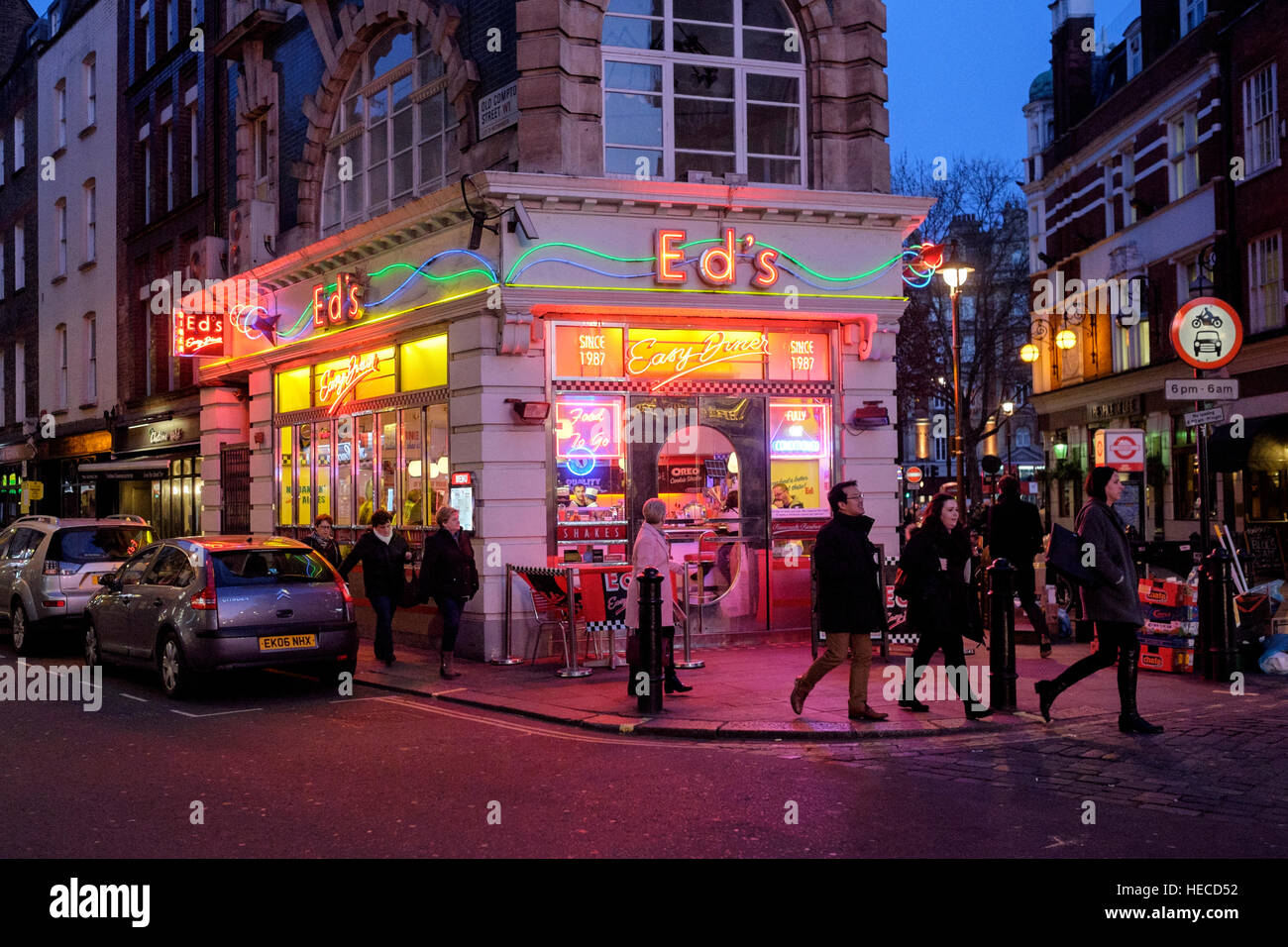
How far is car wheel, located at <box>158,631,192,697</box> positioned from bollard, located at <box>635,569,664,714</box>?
14.0 feet

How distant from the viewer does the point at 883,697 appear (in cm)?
1047

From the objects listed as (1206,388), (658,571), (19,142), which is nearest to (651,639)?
(658,571)

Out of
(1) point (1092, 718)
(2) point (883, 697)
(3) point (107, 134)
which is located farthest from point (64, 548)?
(3) point (107, 134)

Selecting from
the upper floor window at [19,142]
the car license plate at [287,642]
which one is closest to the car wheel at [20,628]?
the car license plate at [287,642]

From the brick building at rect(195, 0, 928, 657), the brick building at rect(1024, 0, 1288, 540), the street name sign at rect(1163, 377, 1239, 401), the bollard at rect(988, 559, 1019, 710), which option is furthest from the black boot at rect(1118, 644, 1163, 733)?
the brick building at rect(1024, 0, 1288, 540)

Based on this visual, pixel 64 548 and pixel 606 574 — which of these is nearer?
pixel 606 574

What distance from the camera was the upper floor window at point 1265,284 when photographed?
83.0 feet

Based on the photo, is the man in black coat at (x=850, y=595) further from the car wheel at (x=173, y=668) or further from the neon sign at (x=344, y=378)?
the neon sign at (x=344, y=378)

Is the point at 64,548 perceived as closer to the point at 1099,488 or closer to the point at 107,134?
the point at 1099,488

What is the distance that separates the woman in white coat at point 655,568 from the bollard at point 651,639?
24 centimetres

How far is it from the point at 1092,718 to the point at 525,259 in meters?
7.78
